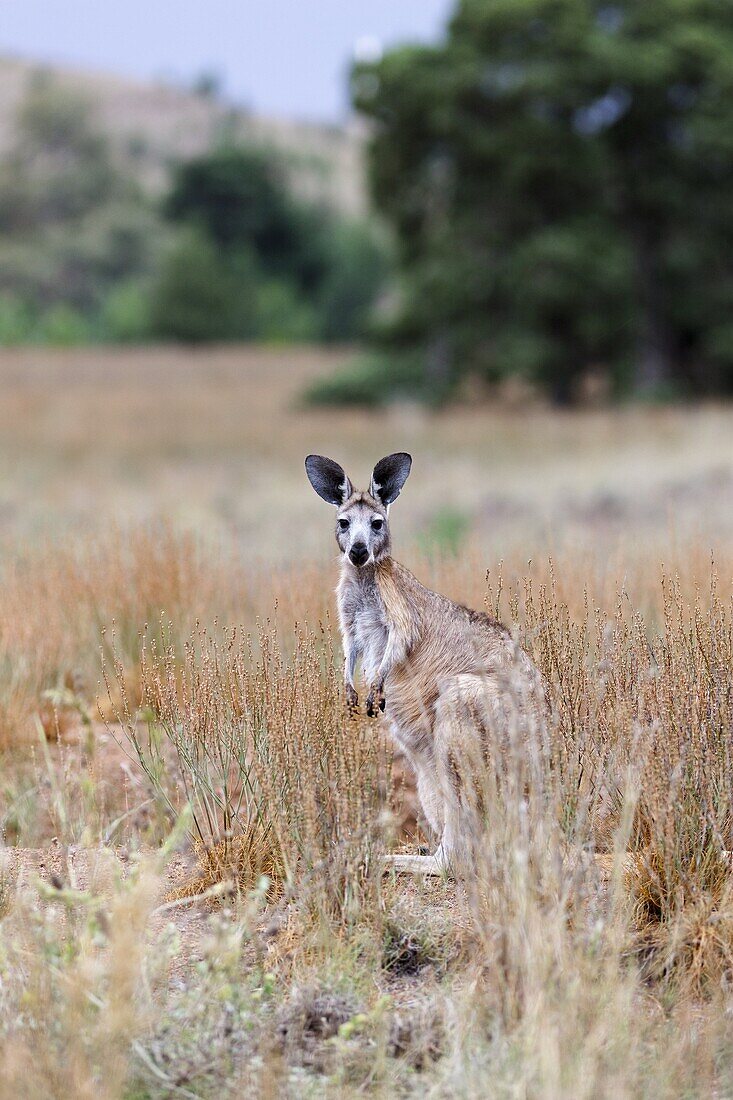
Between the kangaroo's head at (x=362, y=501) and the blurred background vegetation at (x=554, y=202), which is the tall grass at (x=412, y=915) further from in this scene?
the blurred background vegetation at (x=554, y=202)

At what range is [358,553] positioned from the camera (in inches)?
171

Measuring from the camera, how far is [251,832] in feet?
14.1

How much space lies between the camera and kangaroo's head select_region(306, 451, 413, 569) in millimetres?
4398

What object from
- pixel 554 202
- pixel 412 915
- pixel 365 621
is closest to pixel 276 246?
pixel 554 202

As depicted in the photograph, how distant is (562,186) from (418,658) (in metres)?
21.6

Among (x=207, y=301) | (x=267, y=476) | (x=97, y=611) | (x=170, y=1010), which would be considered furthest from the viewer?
(x=207, y=301)

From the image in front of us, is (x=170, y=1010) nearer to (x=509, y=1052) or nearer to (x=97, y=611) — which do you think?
(x=509, y=1052)

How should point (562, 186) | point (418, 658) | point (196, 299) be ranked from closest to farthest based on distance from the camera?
point (418, 658) → point (562, 186) → point (196, 299)

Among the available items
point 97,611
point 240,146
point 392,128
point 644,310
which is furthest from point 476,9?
point 240,146

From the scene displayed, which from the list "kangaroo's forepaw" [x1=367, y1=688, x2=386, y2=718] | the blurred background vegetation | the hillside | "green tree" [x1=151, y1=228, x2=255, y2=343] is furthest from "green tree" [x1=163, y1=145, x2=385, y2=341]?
"kangaroo's forepaw" [x1=367, y1=688, x2=386, y2=718]

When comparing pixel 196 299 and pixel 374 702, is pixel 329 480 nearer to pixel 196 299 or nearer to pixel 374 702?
pixel 374 702

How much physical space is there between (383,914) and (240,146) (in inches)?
1895

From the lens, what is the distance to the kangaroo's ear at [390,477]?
4.53 m

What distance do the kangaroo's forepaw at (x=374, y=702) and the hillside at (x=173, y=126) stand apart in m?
76.9
